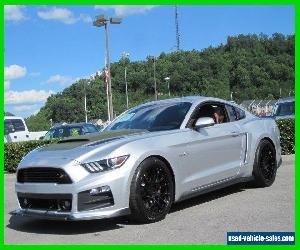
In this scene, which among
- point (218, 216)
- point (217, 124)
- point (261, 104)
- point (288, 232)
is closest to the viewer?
point (288, 232)

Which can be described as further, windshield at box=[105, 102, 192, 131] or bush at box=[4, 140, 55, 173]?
bush at box=[4, 140, 55, 173]

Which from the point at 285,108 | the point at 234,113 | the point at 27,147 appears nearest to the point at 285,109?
the point at 285,108

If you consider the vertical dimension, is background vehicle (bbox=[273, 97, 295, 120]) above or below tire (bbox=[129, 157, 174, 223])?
above

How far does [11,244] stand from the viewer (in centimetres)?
561

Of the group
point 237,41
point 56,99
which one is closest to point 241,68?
point 237,41

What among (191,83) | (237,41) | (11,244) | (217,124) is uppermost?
(237,41)

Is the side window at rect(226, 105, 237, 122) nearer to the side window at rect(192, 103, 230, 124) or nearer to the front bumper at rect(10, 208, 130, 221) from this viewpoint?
the side window at rect(192, 103, 230, 124)

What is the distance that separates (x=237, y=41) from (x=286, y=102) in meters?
64.4

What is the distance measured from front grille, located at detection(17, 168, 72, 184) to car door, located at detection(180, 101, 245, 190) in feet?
5.56

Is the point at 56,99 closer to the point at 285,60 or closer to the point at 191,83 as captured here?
the point at 191,83

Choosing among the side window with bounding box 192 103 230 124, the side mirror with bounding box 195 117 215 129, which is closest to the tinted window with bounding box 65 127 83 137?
the side window with bounding box 192 103 230 124

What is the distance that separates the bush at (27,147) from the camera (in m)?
13.6

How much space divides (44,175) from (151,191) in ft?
4.16

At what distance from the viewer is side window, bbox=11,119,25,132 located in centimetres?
2341
